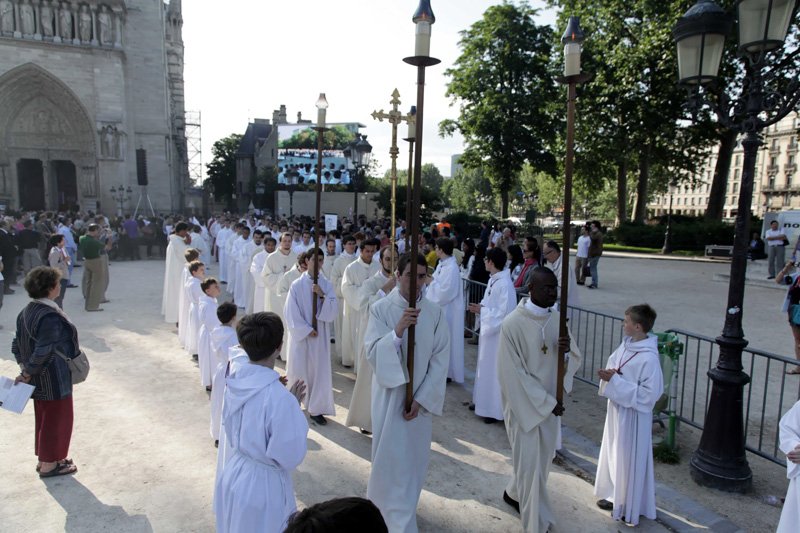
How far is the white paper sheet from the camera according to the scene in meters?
4.19

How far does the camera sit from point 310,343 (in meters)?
6.21

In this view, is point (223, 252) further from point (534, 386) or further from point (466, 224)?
point (466, 224)

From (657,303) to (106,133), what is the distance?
33.5 m

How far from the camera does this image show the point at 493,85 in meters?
32.3

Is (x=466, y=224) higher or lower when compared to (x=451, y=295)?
higher

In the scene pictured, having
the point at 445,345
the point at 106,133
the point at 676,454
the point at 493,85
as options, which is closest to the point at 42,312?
the point at 445,345

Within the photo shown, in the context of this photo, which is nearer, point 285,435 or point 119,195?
point 285,435

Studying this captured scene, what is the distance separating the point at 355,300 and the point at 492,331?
197 cm

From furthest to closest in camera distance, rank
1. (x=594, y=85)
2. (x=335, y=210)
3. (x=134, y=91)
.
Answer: (x=335, y=210)
(x=134, y=91)
(x=594, y=85)

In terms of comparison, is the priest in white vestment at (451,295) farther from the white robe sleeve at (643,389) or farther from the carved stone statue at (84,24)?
the carved stone statue at (84,24)

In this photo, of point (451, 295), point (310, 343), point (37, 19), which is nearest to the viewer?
point (310, 343)

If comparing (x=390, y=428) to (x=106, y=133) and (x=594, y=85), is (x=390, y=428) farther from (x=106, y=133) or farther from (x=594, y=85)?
(x=106, y=133)

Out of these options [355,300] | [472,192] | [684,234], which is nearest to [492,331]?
[355,300]

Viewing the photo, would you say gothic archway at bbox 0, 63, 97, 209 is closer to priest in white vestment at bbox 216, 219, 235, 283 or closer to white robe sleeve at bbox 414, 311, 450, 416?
priest in white vestment at bbox 216, 219, 235, 283
